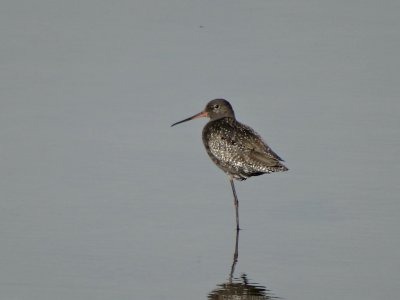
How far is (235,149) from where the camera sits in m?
11.3

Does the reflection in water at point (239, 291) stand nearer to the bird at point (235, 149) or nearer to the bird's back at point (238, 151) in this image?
the bird at point (235, 149)

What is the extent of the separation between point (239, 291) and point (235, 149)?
2.91 metres

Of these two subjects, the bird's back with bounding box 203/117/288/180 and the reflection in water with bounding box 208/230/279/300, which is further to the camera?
the bird's back with bounding box 203/117/288/180

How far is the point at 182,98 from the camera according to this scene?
1349 centimetres

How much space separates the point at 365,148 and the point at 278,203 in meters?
1.79

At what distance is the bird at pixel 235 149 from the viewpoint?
11.0 m

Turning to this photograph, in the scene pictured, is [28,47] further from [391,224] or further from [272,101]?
[391,224]

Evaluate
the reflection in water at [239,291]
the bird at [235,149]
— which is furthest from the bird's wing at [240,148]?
the reflection in water at [239,291]

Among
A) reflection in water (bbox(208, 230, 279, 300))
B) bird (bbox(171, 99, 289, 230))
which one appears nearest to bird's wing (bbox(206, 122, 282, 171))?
bird (bbox(171, 99, 289, 230))

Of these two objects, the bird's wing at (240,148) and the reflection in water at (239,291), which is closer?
the reflection in water at (239,291)

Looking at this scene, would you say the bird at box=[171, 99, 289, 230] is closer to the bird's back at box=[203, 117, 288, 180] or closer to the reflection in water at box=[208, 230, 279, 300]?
the bird's back at box=[203, 117, 288, 180]

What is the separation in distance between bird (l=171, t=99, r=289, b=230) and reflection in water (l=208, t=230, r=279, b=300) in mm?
1940

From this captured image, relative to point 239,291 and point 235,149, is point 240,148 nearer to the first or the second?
point 235,149

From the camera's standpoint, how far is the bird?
11.0m
